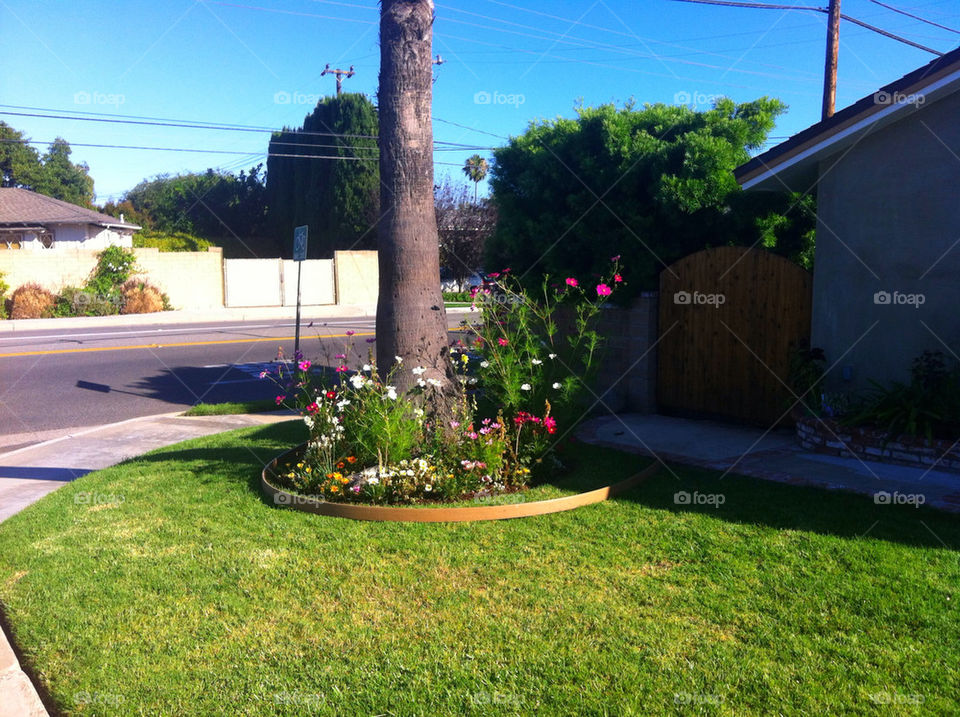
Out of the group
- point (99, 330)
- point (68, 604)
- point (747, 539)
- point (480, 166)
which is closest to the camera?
point (68, 604)

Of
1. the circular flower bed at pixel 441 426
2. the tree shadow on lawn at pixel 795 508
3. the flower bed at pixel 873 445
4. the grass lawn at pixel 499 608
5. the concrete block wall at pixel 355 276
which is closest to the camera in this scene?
the grass lawn at pixel 499 608

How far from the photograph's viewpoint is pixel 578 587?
482cm

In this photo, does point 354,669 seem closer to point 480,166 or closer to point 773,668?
point 773,668

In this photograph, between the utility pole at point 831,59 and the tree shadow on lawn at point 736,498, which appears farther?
the utility pole at point 831,59

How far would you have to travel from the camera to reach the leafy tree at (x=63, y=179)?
2339 inches

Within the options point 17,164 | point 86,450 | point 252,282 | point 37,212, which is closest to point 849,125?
point 86,450

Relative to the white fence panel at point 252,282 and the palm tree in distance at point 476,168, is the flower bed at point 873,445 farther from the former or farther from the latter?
the palm tree in distance at point 476,168

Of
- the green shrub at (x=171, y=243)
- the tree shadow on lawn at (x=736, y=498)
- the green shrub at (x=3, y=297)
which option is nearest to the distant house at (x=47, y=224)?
the green shrub at (x=171, y=243)

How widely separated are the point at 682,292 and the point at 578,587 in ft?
19.0

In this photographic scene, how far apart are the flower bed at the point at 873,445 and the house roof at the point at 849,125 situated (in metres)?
2.79

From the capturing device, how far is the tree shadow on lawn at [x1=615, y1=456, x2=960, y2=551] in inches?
219

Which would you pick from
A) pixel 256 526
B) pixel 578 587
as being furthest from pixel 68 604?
pixel 578 587

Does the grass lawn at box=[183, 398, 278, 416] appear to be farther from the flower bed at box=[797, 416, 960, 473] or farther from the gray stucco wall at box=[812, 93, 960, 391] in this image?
the gray stucco wall at box=[812, 93, 960, 391]

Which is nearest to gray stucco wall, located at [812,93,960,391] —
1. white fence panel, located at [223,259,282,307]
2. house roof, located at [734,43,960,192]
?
house roof, located at [734,43,960,192]
